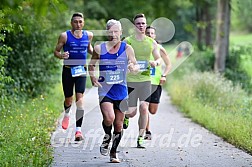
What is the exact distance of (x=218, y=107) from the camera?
15.7 metres

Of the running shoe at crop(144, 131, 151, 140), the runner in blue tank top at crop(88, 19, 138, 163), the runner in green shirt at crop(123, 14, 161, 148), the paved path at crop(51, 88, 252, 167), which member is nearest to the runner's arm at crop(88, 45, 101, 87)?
the runner in blue tank top at crop(88, 19, 138, 163)

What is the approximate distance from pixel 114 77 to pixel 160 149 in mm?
2032

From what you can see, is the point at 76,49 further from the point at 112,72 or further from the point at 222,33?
the point at 222,33

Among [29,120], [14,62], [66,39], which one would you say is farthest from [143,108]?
[14,62]

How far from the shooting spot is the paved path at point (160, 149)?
9.15 meters

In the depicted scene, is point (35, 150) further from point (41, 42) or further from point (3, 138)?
point (41, 42)

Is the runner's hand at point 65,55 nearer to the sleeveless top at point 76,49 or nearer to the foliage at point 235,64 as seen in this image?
the sleeveless top at point 76,49

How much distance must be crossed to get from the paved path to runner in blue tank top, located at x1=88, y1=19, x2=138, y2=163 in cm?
60

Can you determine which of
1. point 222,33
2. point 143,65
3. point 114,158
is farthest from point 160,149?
point 222,33

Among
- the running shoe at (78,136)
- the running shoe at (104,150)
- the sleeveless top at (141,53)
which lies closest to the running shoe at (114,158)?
the running shoe at (104,150)

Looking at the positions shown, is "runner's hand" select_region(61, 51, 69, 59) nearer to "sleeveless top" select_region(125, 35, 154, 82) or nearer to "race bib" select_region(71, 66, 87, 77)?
"race bib" select_region(71, 66, 87, 77)

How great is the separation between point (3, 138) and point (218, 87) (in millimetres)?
9655

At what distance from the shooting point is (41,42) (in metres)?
17.9

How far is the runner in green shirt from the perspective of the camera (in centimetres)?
1035
